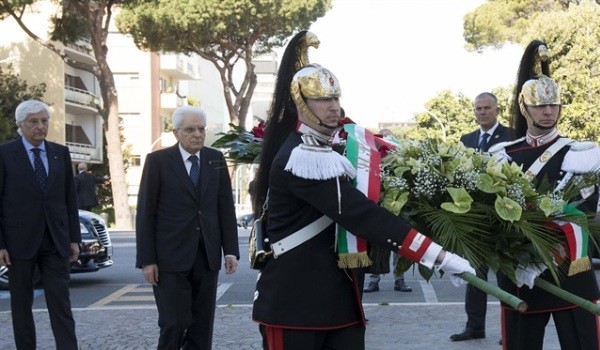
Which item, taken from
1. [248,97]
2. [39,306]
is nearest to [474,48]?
[248,97]

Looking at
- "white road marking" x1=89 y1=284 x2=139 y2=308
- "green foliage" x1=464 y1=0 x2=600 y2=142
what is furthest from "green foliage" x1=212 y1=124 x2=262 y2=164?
"green foliage" x1=464 y1=0 x2=600 y2=142

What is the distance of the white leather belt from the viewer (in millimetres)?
4219

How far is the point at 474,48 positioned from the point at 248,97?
857cm

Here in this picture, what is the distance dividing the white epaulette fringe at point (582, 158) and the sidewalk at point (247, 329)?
3.06m

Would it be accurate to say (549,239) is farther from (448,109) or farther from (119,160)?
(448,109)

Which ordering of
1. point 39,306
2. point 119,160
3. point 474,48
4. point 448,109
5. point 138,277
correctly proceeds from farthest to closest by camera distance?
point 448,109 → point 474,48 → point 119,160 → point 138,277 → point 39,306

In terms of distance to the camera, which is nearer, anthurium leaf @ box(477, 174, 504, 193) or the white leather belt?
the white leather belt

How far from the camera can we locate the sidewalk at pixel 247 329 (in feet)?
27.8

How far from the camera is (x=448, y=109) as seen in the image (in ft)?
164

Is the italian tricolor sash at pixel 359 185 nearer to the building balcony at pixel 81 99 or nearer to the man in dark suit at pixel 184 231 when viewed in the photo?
the man in dark suit at pixel 184 231

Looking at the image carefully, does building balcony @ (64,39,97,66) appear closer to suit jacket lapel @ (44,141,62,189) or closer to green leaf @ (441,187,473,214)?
suit jacket lapel @ (44,141,62,189)

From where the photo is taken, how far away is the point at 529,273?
→ 4.57 meters

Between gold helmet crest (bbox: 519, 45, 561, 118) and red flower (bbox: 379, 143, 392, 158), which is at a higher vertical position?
gold helmet crest (bbox: 519, 45, 561, 118)

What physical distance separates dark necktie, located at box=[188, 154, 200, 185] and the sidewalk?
1974 millimetres
